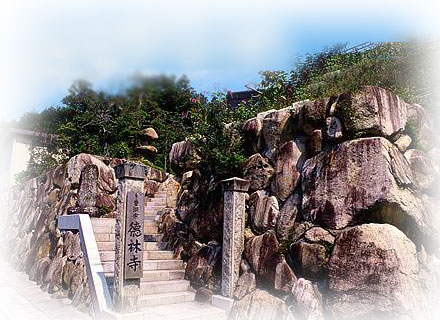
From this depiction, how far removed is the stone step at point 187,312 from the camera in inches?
258

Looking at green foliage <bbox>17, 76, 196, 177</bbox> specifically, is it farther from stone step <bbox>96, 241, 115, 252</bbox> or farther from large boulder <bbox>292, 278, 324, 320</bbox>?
large boulder <bbox>292, 278, 324, 320</bbox>

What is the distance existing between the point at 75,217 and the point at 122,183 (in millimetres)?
3767

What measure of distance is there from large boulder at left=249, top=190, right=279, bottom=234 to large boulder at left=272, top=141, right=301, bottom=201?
0.24 metres

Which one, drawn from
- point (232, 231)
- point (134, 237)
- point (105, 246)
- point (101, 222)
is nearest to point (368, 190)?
point (232, 231)

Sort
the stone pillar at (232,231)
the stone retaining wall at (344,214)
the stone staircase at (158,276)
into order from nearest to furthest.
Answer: the stone retaining wall at (344,214) → the stone staircase at (158,276) → the stone pillar at (232,231)

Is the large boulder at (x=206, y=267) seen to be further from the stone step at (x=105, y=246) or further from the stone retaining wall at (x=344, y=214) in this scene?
the stone step at (x=105, y=246)

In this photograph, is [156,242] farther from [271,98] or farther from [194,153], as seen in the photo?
[271,98]

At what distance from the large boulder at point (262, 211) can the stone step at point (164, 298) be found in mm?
2220


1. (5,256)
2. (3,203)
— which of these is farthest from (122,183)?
(3,203)

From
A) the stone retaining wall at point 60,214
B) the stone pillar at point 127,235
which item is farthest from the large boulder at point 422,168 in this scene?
the stone retaining wall at point 60,214

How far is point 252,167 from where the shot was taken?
305 inches

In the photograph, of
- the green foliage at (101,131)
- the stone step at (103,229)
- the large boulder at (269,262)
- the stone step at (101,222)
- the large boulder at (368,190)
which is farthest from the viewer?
the green foliage at (101,131)

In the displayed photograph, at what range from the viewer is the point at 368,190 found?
5.59 m

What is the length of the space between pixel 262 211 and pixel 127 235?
2789mm
